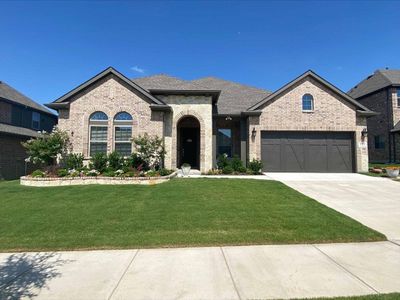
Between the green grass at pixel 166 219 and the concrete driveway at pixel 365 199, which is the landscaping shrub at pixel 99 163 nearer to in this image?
the green grass at pixel 166 219

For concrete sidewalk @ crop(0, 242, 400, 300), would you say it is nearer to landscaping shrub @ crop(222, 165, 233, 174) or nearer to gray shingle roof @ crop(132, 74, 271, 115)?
landscaping shrub @ crop(222, 165, 233, 174)

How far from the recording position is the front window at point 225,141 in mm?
18094

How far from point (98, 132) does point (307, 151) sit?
595 inches

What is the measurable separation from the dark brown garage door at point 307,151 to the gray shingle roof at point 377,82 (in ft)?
37.6

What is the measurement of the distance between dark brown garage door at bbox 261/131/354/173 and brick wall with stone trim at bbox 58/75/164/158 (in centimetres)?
831

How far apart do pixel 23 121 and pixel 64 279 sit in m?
23.6

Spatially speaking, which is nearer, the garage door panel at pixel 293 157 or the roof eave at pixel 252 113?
the roof eave at pixel 252 113

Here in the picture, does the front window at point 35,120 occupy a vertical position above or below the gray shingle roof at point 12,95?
below

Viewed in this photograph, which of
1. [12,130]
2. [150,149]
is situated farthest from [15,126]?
[150,149]

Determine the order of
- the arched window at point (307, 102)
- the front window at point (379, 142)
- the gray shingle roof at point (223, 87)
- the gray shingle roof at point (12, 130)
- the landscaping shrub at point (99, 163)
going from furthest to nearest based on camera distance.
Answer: the front window at point (379, 142)
the gray shingle roof at point (12, 130)
the gray shingle roof at point (223, 87)
the arched window at point (307, 102)
the landscaping shrub at point (99, 163)

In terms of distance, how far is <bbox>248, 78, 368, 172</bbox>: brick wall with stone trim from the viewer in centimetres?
1648

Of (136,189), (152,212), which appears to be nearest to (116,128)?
(136,189)

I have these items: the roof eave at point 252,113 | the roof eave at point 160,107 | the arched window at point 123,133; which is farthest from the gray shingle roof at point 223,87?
the arched window at point 123,133

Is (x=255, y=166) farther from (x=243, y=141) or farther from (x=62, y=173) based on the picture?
(x=62, y=173)
